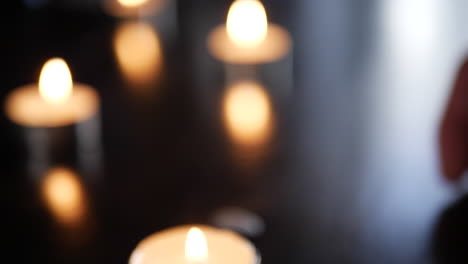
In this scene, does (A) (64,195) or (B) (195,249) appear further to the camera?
(A) (64,195)

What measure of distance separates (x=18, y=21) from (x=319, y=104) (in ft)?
1.99

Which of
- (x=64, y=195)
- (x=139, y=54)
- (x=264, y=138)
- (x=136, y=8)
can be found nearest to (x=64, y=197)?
(x=64, y=195)

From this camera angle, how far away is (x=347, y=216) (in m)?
0.74

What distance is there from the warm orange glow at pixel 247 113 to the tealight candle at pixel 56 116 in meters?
0.17

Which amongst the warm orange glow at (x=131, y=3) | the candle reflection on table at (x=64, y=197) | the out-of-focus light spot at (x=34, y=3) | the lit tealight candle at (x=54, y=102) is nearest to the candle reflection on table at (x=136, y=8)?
the warm orange glow at (x=131, y=3)

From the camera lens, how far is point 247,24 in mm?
1063

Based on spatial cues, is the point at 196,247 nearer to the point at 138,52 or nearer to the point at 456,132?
the point at 456,132

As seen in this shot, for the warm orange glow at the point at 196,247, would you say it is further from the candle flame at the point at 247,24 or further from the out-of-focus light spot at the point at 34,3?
the out-of-focus light spot at the point at 34,3

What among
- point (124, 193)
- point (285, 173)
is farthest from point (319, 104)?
point (124, 193)

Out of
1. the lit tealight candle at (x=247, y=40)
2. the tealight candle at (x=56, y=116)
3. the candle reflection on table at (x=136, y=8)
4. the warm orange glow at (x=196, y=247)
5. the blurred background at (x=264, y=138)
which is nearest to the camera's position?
the warm orange glow at (x=196, y=247)

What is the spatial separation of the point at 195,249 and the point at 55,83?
418mm

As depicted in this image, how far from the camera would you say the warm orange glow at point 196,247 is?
1.99ft

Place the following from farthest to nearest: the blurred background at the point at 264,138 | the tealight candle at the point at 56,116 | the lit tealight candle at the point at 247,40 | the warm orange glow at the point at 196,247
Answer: the lit tealight candle at the point at 247,40
the tealight candle at the point at 56,116
the blurred background at the point at 264,138
the warm orange glow at the point at 196,247

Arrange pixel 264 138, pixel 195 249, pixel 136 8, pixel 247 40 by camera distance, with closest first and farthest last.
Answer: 1. pixel 195 249
2. pixel 264 138
3. pixel 247 40
4. pixel 136 8
